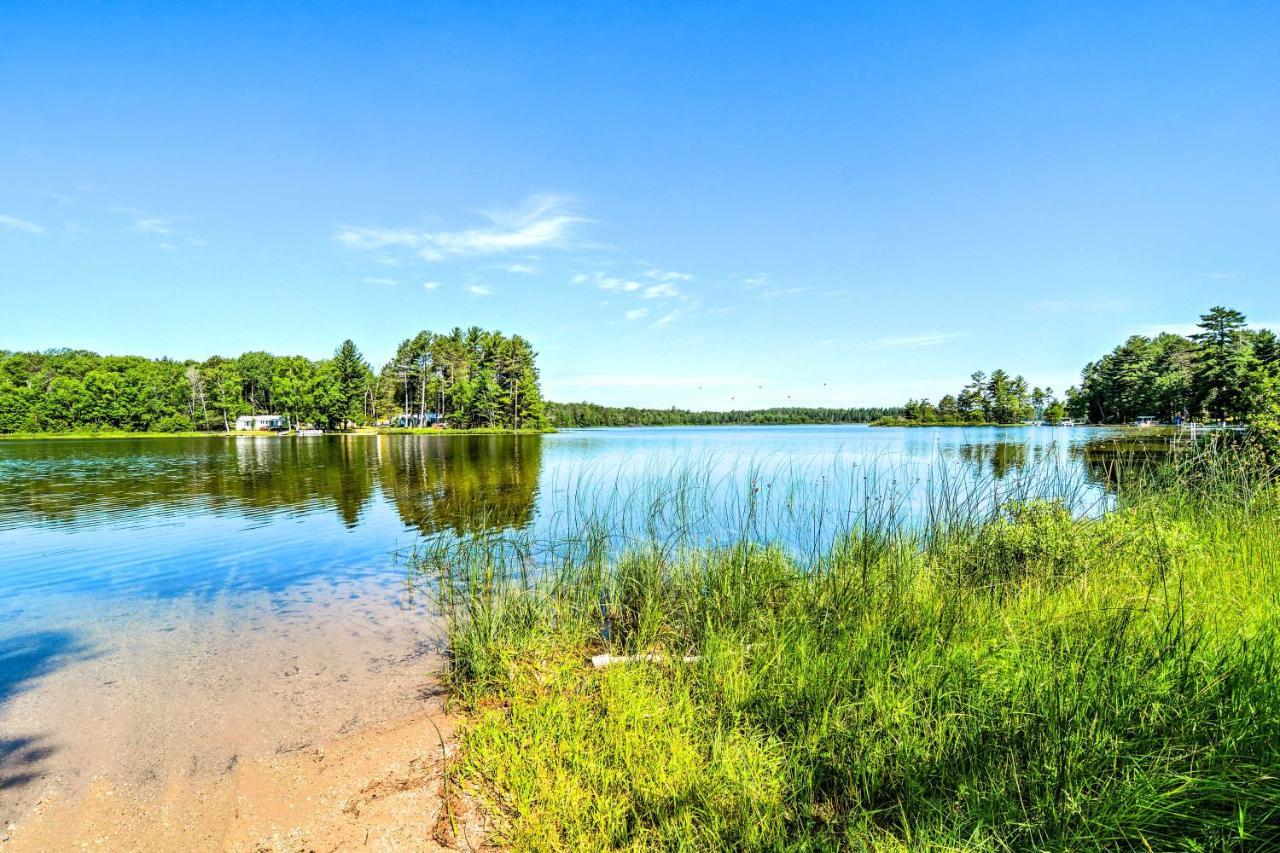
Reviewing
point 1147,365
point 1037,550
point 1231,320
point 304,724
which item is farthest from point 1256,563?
point 1147,365

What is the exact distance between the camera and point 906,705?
336 cm

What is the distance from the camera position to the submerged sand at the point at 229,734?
12.5ft

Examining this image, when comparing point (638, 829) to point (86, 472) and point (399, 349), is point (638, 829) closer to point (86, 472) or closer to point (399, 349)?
point (86, 472)

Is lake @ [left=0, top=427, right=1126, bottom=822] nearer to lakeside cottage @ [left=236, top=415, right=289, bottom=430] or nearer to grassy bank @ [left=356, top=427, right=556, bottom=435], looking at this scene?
grassy bank @ [left=356, top=427, right=556, bottom=435]

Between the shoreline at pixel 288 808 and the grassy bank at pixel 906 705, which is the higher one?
the grassy bank at pixel 906 705

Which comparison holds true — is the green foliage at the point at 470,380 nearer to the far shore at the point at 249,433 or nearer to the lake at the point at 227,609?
A: the far shore at the point at 249,433

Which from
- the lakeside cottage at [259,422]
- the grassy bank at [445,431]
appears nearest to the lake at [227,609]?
the grassy bank at [445,431]

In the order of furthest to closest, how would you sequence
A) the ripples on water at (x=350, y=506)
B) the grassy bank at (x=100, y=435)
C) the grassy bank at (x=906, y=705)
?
the grassy bank at (x=100, y=435) → the ripples on water at (x=350, y=506) → the grassy bank at (x=906, y=705)

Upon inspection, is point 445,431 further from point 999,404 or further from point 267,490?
point 999,404

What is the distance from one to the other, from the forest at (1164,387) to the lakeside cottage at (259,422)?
333 ft

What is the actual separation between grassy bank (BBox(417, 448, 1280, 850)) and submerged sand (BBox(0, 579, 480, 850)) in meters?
0.62

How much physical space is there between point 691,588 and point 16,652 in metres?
8.73

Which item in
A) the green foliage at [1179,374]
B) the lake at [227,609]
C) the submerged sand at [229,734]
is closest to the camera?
the submerged sand at [229,734]

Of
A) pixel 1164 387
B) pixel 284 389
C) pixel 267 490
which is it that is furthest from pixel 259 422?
pixel 1164 387
